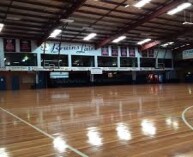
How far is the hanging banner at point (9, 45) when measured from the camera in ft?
99.6

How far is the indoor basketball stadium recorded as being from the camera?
4285 mm

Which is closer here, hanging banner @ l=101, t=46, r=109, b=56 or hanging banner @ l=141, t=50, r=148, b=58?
hanging banner @ l=101, t=46, r=109, b=56

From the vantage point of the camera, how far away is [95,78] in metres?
37.3

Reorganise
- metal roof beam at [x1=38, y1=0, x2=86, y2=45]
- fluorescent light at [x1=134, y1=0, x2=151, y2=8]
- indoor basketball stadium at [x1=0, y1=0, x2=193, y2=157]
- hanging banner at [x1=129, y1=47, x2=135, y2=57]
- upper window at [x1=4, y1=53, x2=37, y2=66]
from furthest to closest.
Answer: hanging banner at [x1=129, y1=47, x2=135, y2=57]
upper window at [x1=4, y1=53, x2=37, y2=66]
fluorescent light at [x1=134, y1=0, x2=151, y2=8]
metal roof beam at [x1=38, y1=0, x2=86, y2=45]
indoor basketball stadium at [x1=0, y1=0, x2=193, y2=157]

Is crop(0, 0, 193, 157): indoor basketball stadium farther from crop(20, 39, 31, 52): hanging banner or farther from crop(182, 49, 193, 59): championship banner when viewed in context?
crop(20, 39, 31, 52): hanging banner

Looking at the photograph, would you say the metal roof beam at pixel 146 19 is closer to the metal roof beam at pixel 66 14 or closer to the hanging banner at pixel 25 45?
the metal roof beam at pixel 66 14

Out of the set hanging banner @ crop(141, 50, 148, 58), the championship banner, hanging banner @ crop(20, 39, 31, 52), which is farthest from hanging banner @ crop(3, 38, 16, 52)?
the championship banner

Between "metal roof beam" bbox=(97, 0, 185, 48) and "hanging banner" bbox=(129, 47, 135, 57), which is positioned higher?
"metal roof beam" bbox=(97, 0, 185, 48)

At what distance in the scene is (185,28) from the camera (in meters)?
31.7

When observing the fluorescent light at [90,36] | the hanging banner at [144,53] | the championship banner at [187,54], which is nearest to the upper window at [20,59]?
the fluorescent light at [90,36]

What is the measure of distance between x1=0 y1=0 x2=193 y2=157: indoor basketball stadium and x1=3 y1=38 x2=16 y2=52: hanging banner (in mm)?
113

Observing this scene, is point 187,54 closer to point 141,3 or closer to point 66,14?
point 141,3

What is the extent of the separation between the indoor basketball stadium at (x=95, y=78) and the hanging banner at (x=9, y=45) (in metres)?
0.11

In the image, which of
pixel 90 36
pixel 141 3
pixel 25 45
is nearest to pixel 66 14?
pixel 141 3
